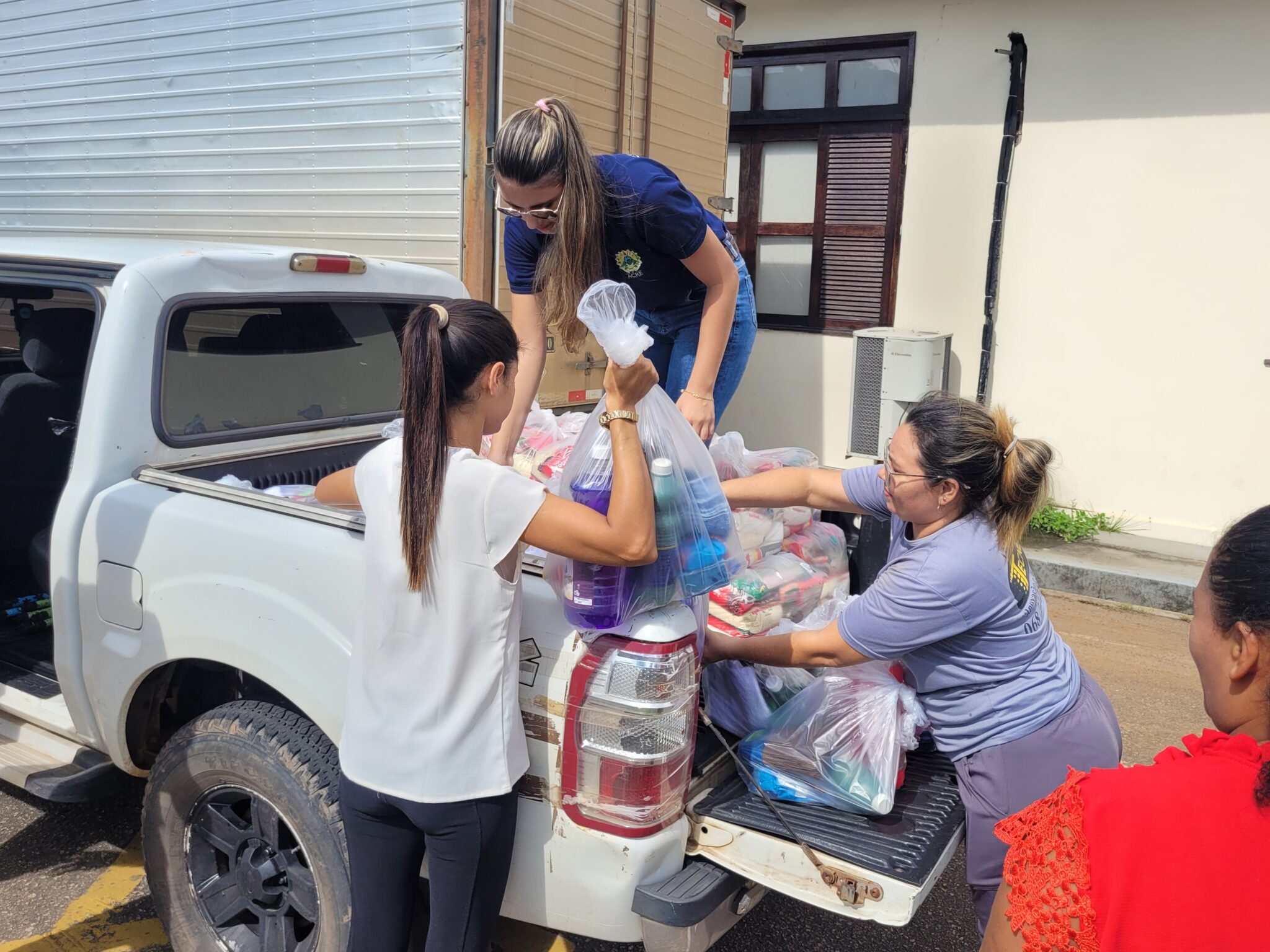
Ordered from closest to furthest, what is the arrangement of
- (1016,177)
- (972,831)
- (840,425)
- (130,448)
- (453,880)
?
(453,880), (972,831), (130,448), (1016,177), (840,425)

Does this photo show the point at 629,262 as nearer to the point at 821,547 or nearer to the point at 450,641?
the point at 821,547

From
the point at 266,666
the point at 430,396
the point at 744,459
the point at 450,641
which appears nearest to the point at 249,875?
the point at 266,666

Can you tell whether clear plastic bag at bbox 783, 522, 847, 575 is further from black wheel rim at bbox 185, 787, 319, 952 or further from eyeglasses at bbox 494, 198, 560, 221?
black wheel rim at bbox 185, 787, 319, 952

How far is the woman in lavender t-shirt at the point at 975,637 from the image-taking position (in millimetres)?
2240

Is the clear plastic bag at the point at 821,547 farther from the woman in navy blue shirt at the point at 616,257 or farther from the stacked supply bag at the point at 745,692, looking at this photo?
the stacked supply bag at the point at 745,692

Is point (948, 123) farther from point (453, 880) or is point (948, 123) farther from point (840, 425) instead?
point (453, 880)

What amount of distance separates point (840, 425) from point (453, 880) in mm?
6683

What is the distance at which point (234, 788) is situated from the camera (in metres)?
2.39

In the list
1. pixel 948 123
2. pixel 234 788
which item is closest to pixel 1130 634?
pixel 948 123

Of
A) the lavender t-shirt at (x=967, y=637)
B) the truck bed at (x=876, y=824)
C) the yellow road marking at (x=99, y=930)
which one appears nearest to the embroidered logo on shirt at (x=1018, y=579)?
the lavender t-shirt at (x=967, y=637)

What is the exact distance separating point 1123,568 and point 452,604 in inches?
216

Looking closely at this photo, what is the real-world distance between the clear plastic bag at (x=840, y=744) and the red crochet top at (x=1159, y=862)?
908 mm

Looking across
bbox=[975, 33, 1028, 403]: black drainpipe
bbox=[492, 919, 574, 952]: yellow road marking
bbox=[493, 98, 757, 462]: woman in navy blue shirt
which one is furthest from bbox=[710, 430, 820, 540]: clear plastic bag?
bbox=[975, 33, 1028, 403]: black drainpipe

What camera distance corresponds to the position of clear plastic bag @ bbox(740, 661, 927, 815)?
7.27 feet
